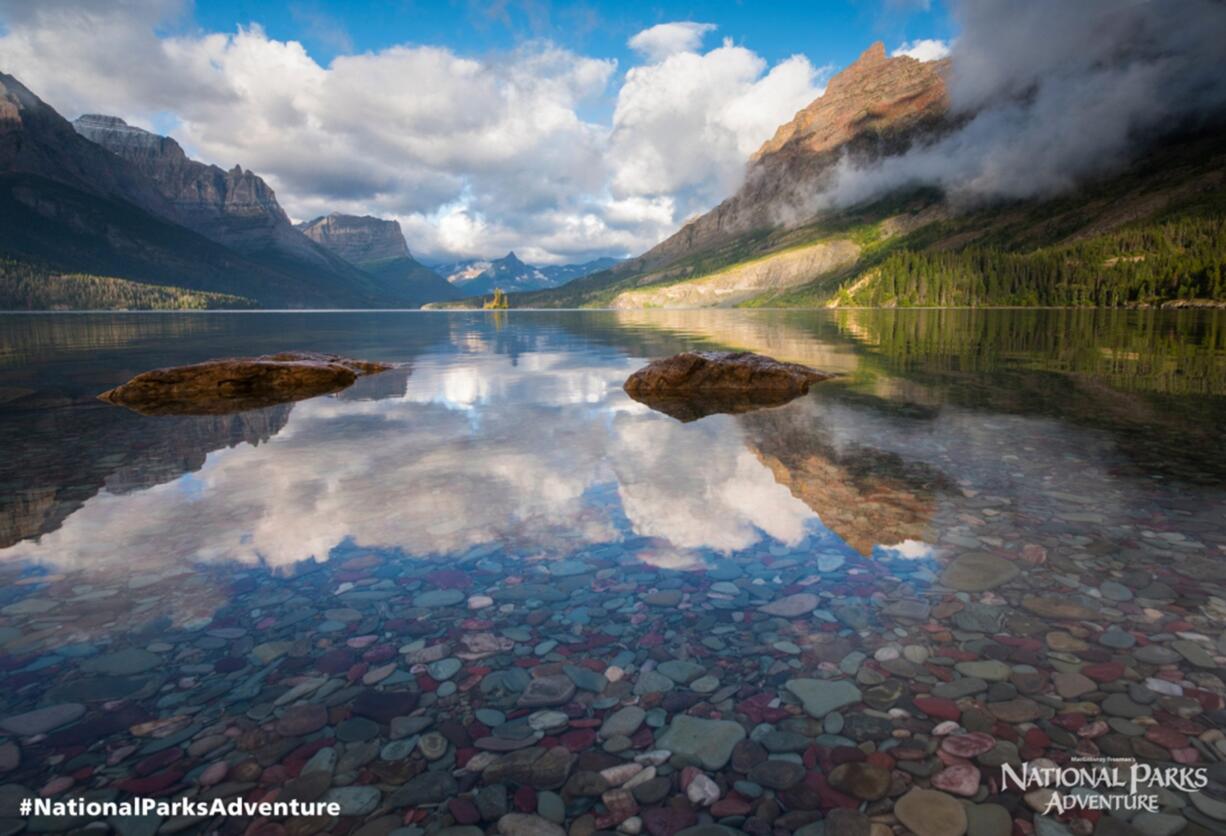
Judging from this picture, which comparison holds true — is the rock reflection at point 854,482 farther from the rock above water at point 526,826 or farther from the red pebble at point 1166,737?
the rock above water at point 526,826

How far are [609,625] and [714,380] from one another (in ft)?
58.4

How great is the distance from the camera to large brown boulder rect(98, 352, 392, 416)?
20047 mm

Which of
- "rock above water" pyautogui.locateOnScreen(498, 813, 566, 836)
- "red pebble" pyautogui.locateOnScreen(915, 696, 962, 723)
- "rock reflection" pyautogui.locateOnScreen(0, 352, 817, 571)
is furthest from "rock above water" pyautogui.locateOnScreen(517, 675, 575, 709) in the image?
"red pebble" pyautogui.locateOnScreen(915, 696, 962, 723)

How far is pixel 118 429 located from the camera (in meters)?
15.9

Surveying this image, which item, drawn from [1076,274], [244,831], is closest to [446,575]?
[244,831]

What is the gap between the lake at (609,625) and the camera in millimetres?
4062

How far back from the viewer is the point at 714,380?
2292 centimetres

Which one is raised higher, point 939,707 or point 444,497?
point 444,497

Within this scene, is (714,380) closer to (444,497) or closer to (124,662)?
(444,497)

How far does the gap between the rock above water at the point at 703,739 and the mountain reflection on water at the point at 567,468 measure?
10.3 ft

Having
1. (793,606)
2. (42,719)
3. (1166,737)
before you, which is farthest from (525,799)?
(1166,737)

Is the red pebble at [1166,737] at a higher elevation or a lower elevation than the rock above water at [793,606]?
lower

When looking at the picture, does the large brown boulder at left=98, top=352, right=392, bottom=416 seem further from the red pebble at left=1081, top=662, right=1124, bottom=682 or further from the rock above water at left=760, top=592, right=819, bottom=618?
the red pebble at left=1081, top=662, right=1124, bottom=682

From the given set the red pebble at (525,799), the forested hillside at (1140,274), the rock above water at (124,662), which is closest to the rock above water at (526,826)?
the red pebble at (525,799)
